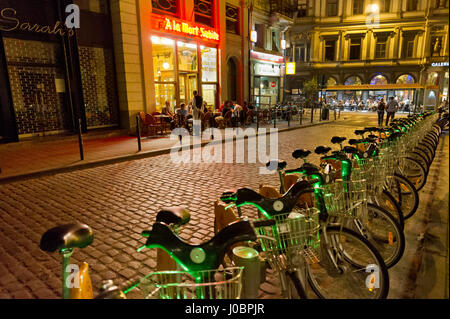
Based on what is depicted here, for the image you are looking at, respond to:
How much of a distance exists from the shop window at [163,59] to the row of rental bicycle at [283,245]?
13963 millimetres

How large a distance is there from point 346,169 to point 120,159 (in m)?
7.56

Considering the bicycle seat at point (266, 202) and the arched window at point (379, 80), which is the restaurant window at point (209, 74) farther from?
the arched window at point (379, 80)

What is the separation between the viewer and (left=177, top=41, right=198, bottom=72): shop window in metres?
17.3

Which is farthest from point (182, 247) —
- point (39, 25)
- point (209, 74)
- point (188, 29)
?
point (209, 74)

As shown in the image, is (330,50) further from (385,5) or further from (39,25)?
(39,25)

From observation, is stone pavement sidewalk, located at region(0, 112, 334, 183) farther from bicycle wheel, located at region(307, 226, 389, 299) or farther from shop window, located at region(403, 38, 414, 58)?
shop window, located at region(403, 38, 414, 58)

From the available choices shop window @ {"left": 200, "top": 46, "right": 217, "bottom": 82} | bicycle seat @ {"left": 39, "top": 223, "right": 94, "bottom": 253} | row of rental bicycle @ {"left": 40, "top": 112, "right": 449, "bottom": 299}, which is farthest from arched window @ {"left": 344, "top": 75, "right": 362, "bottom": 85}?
bicycle seat @ {"left": 39, "top": 223, "right": 94, "bottom": 253}

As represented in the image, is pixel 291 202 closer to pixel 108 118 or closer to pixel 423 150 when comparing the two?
pixel 423 150

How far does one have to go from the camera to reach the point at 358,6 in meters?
42.1

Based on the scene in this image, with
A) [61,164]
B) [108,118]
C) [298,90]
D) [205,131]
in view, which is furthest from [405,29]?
[61,164]

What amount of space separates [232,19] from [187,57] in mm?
5638

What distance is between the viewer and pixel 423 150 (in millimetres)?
6379

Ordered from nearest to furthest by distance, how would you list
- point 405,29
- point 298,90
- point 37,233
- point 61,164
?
1. point 37,233
2. point 61,164
3. point 405,29
4. point 298,90

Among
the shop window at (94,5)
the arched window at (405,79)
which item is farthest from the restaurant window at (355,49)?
the shop window at (94,5)
